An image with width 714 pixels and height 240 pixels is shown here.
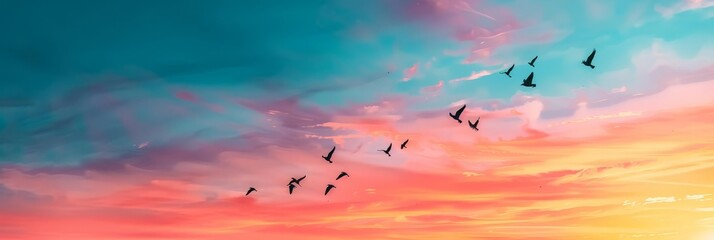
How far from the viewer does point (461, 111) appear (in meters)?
82.2

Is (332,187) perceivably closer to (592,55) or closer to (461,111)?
(461,111)

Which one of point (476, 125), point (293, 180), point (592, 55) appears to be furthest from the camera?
point (293, 180)

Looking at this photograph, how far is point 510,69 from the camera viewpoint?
81.5m

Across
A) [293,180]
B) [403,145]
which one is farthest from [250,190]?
[403,145]

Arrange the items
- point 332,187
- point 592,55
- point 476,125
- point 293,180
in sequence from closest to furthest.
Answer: point 592,55 < point 476,125 < point 293,180 < point 332,187

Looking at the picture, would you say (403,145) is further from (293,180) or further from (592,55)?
(592,55)

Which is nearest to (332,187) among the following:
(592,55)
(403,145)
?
(403,145)

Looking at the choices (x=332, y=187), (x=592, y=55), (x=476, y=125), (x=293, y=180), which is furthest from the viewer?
(x=332, y=187)

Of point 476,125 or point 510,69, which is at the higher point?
point 510,69

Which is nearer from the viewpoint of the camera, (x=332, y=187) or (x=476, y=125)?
(x=476, y=125)

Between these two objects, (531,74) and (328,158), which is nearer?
(531,74)

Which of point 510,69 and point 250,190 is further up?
point 510,69

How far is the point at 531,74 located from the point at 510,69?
401 centimetres

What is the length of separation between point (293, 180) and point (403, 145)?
53.1 ft
